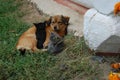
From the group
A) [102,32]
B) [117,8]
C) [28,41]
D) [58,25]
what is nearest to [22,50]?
[28,41]

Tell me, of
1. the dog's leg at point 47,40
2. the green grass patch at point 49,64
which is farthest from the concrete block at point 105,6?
the dog's leg at point 47,40

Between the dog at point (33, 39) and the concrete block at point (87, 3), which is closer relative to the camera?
the dog at point (33, 39)

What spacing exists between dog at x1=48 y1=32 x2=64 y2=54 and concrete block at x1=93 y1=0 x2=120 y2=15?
3.08ft

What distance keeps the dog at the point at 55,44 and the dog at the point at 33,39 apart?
0.99 feet

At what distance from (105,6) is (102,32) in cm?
39

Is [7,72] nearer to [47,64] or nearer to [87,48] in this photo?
[47,64]

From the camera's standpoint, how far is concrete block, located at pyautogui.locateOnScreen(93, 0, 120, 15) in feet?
17.6

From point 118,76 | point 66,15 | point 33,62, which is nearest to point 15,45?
point 33,62

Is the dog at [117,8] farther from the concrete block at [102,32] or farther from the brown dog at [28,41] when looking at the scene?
the brown dog at [28,41]

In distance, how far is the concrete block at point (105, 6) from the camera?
538 centimetres

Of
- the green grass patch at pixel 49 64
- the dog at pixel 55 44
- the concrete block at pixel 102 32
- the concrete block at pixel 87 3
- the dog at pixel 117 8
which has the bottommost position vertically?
the green grass patch at pixel 49 64

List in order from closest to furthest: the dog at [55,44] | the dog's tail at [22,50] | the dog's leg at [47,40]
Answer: the dog at [55,44] → the dog's tail at [22,50] → the dog's leg at [47,40]

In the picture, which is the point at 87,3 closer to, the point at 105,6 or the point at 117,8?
the point at 105,6

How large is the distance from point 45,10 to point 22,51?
184 cm
